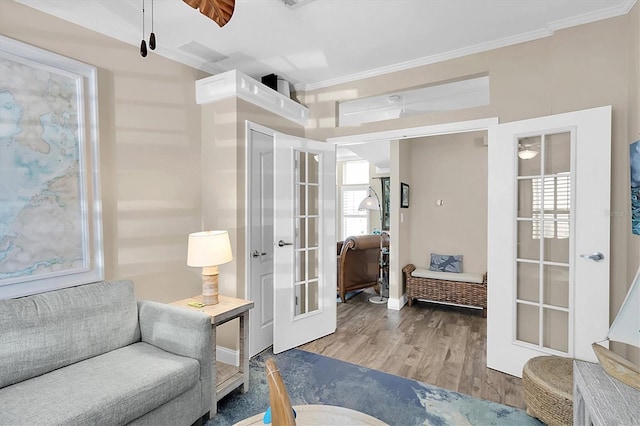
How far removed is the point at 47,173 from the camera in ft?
6.57

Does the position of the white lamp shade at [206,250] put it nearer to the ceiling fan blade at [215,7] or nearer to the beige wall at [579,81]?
the ceiling fan blade at [215,7]

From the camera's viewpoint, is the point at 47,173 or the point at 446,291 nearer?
the point at 47,173

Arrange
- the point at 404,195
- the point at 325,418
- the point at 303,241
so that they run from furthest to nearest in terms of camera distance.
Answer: the point at 404,195, the point at 303,241, the point at 325,418

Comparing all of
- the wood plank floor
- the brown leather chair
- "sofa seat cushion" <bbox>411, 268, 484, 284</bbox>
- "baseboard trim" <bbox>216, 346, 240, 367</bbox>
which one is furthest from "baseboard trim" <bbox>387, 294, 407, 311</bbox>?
"baseboard trim" <bbox>216, 346, 240, 367</bbox>

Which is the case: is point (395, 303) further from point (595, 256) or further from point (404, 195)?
point (595, 256)

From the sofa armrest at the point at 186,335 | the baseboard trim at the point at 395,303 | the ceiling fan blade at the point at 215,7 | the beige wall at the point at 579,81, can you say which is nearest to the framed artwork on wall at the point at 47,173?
the sofa armrest at the point at 186,335

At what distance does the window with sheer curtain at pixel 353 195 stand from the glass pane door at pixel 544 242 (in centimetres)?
578

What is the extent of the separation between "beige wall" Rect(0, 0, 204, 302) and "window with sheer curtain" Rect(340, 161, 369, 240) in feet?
19.4

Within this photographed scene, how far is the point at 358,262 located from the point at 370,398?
2633 mm

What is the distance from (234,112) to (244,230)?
100cm

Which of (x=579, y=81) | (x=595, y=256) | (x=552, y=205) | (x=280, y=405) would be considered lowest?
(x=280, y=405)

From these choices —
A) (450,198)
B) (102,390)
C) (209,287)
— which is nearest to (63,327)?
(102,390)

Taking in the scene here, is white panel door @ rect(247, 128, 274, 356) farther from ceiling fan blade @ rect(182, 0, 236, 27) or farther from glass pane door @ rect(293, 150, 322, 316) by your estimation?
ceiling fan blade @ rect(182, 0, 236, 27)

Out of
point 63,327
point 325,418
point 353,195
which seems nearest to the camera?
point 325,418
